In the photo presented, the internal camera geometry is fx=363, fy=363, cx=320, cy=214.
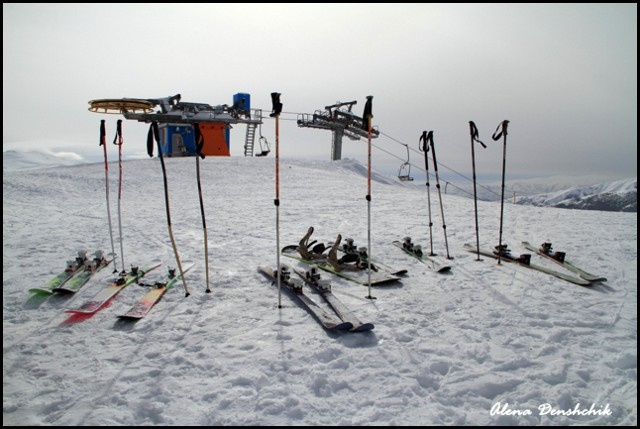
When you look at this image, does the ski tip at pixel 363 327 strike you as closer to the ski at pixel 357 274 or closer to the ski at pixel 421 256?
the ski at pixel 357 274

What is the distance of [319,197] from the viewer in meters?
18.0

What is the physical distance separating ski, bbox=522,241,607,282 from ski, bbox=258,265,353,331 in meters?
5.47

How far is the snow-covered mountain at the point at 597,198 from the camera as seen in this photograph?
87875 millimetres

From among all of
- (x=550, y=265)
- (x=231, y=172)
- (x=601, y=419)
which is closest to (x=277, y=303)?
(x=601, y=419)

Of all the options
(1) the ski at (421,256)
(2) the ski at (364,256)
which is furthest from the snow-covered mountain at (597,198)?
(2) the ski at (364,256)

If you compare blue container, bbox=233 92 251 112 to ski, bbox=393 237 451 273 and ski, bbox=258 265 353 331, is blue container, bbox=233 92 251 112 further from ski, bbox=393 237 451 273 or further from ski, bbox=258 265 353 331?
ski, bbox=258 265 353 331

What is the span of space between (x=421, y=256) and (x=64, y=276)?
7.63 m

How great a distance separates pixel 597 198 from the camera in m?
108

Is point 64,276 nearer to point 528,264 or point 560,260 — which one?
point 528,264

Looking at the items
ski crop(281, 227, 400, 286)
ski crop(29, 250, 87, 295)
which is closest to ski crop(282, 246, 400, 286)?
ski crop(281, 227, 400, 286)

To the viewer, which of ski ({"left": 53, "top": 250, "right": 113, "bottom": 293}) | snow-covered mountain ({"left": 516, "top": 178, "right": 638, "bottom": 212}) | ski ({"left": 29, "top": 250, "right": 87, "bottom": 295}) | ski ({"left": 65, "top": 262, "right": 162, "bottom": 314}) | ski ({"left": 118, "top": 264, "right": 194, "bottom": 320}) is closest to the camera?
ski ({"left": 118, "top": 264, "right": 194, "bottom": 320})

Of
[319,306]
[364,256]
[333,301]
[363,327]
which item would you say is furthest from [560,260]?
[319,306]

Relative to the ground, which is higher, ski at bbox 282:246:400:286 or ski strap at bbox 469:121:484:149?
ski strap at bbox 469:121:484:149

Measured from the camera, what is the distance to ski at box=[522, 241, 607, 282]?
23.8 feet
